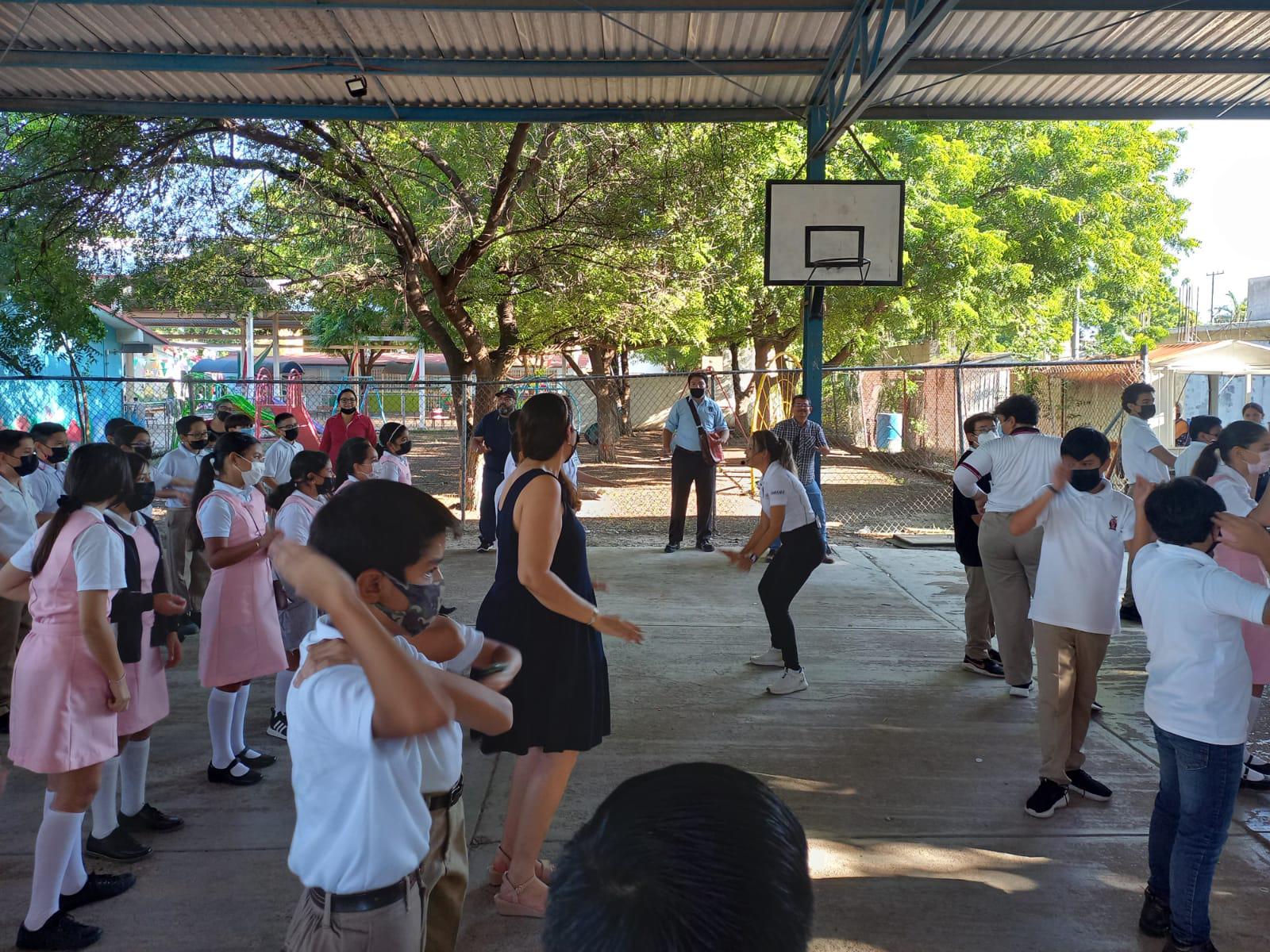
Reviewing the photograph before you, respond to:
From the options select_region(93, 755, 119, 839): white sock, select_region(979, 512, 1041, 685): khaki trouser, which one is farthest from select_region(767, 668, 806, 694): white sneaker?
select_region(93, 755, 119, 839): white sock

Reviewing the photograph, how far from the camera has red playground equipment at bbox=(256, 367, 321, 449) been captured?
1530cm

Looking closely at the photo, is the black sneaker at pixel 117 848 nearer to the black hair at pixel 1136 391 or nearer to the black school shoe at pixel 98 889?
the black school shoe at pixel 98 889

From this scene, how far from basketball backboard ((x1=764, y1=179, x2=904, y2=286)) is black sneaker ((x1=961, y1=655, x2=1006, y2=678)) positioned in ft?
15.1

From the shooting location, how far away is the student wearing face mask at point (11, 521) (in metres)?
5.28

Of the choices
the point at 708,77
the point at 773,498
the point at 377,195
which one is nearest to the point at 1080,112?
the point at 708,77

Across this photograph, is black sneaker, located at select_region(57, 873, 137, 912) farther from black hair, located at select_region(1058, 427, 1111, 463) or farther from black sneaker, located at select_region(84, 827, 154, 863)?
black hair, located at select_region(1058, 427, 1111, 463)

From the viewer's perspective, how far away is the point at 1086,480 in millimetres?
4312

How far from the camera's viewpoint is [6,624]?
18.2ft

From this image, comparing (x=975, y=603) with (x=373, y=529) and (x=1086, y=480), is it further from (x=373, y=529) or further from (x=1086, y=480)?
(x=373, y=529)

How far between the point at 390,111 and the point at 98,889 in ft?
24.7

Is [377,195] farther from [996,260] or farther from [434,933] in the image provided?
[996,260]

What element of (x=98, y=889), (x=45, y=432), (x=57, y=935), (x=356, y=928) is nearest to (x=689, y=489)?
(x=45, y=432)

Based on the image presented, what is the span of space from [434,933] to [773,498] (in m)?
3.73

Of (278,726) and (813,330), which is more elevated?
(813,330)
